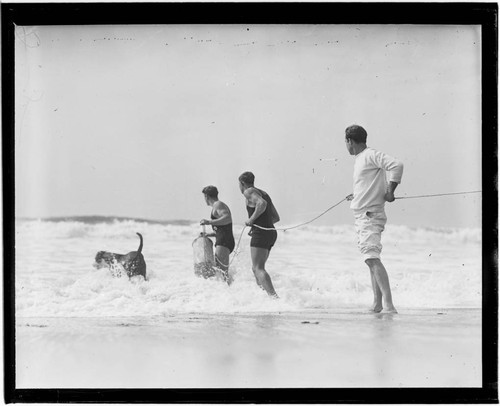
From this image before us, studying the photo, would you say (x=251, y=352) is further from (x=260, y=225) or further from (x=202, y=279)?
(x=260, y=225)

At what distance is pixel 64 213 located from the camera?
4.36m

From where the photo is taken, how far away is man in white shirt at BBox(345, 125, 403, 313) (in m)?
4.33

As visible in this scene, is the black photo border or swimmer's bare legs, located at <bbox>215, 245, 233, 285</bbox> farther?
swimmer's bare legs, located at <bbox>215, 245, 233, 285</bbox>

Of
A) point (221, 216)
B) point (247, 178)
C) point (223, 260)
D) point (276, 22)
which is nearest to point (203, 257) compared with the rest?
point (223, 260)

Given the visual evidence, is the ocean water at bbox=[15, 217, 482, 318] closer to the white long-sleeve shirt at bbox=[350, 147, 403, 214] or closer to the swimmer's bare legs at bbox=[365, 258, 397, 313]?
the swimmer's bare legs at bbox=[365, 258, 397, 313]

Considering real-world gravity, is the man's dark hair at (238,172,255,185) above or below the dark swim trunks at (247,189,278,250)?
above

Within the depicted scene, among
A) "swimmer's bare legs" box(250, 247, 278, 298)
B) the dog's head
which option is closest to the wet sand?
"swimmer's bare legs" box(250, 247, 278, 298)

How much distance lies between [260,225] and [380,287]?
2.18ft

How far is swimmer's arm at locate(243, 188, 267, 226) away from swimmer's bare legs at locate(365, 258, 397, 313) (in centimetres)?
58

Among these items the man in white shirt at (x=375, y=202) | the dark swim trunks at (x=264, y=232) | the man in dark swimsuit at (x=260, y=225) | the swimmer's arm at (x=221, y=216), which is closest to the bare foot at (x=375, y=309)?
the man in white shirt at (x=375, y=202)

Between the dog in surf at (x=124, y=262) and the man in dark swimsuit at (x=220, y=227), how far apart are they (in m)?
0.36

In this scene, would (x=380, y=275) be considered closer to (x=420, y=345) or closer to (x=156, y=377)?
(x=420, y=345)

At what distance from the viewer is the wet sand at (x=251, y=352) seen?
13.8 feet

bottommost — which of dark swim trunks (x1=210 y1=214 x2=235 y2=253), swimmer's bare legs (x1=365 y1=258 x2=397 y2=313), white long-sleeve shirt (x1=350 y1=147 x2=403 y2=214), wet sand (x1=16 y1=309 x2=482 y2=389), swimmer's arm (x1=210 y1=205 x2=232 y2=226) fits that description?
wet sand (x1=16 y1=309 x2=482 y2=389)
